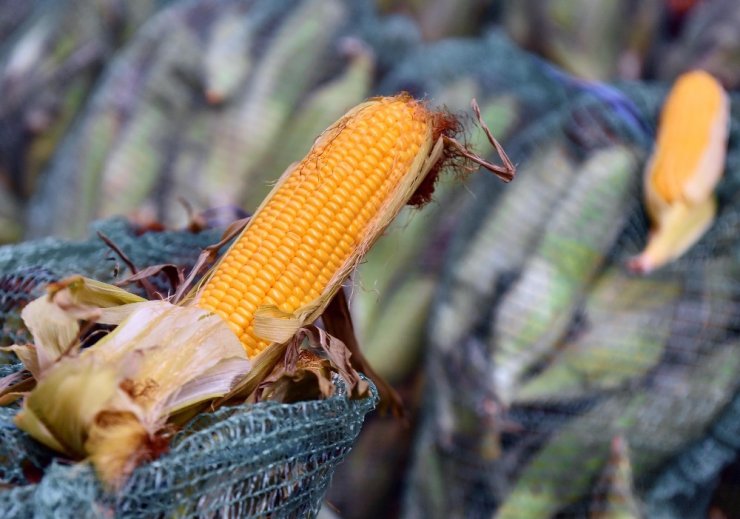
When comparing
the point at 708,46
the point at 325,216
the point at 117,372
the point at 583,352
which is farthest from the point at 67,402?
the point at 708,46

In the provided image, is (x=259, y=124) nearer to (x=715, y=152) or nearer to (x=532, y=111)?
(x=532, y=111)

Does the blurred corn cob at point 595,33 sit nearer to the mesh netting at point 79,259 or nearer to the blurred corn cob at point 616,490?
the blurred corn cob at point 616,490

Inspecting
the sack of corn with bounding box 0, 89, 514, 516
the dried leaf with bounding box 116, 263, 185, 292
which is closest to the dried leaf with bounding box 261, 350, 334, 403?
the sack of corn with bounding box 0, 89, 514, 516

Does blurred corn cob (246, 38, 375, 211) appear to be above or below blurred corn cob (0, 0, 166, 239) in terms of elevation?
below

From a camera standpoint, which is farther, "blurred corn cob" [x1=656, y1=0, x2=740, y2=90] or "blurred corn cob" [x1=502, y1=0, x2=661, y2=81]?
"blurred corn cob" [x1=502, y1=0, x2=661, y2=81]

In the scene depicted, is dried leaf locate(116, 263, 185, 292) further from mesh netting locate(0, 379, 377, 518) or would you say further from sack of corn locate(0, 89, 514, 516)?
mesh netting locate(0, 379, 377, 518)

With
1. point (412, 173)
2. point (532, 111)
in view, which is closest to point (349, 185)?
point (412, 173)

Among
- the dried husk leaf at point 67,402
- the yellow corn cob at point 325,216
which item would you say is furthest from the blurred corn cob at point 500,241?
the dried husk leaf at point 67,402
